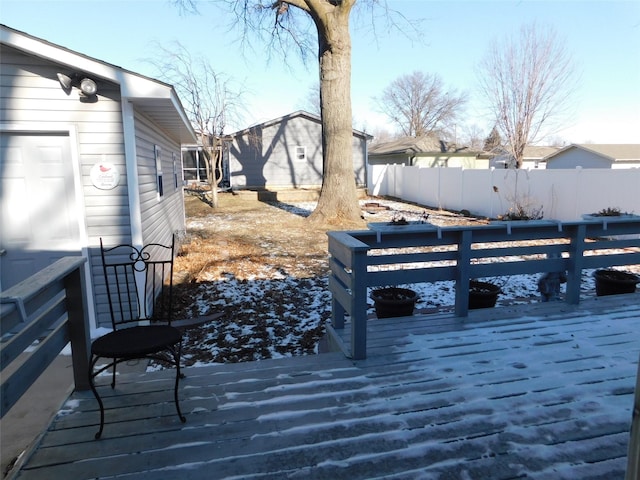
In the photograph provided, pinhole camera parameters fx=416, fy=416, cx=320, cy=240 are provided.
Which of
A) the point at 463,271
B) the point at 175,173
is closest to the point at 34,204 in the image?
the point at 463,271

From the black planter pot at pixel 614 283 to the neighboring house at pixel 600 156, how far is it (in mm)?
20837

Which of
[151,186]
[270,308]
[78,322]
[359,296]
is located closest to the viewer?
[78,322]

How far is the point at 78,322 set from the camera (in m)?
2.41

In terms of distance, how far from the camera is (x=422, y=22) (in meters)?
12.5

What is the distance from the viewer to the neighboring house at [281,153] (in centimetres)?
1970

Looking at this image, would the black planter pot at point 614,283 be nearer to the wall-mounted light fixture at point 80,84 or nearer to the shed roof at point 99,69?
the shed roof at point 99,69

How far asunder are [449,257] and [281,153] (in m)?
17.3

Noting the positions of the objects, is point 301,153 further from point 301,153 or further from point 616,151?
point 616,151

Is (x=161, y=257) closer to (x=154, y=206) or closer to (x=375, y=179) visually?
(x=154, y=206)

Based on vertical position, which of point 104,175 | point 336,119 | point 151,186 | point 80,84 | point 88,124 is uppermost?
point 336,119

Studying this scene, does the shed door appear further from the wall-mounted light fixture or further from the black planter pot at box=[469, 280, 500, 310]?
the black planter pot at box=[469, 280, 500, 310]

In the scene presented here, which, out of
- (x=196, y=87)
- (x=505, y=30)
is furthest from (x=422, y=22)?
(x=196, y=87)

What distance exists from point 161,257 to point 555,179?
946 cm

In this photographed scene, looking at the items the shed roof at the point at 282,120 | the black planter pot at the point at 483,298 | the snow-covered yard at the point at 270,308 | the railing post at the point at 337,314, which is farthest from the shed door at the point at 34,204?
the shed roof at the point at 282,120
